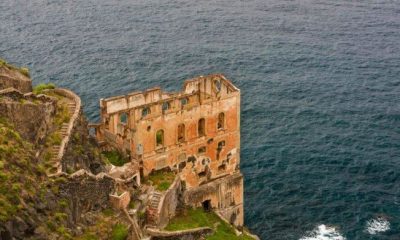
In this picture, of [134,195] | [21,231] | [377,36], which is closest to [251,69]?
[377,36]

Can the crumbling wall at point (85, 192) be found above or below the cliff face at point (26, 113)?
below

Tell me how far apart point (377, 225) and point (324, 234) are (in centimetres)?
798

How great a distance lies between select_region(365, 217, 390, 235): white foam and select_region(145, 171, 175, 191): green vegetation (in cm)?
3114

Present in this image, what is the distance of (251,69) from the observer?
150 m

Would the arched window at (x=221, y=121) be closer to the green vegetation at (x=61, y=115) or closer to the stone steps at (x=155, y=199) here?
the stone steps at (x=155, y=199)

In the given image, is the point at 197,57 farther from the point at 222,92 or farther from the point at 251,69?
the point at 222,92

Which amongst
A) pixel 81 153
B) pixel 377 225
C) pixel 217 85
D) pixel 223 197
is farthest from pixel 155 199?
pixel 377 225

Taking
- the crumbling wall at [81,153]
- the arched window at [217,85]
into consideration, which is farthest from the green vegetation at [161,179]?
the arched window at [217,85]

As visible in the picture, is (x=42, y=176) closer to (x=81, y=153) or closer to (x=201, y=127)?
(x=81, y=153)

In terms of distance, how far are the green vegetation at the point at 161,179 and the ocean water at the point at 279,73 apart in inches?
760

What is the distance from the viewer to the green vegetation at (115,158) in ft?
290

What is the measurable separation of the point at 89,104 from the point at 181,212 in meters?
48.8

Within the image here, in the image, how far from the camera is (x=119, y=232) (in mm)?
64875

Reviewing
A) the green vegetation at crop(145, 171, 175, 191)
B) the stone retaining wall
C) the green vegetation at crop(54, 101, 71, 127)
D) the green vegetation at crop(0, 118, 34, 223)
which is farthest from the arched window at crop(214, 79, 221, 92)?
the green vegetation at crop(0, 118, 34, 223)
